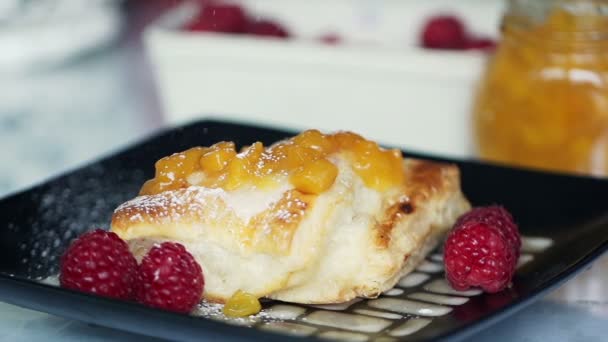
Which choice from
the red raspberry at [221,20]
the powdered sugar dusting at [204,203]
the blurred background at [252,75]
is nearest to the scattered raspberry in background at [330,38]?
the blurred background at [252,75]

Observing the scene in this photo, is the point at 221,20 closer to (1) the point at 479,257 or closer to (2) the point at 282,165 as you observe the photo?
(2) the point at 282,165

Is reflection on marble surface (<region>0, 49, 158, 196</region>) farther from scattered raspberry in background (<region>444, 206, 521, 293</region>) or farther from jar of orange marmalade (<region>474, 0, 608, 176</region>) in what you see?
scattered raspberry in background (<region>444, 206, 521, 293</region>)

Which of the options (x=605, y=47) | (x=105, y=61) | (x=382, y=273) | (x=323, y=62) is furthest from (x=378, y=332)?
(x=105, y=61)

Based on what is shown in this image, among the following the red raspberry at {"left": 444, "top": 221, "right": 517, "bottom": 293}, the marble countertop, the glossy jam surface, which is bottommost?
the marble countertop

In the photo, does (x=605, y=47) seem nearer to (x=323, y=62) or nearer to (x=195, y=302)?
(x=323, y=62)

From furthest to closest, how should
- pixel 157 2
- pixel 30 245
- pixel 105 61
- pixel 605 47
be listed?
pixel 157 2 < pixel 105 61 < pixel 605 47 < pixel 30 245

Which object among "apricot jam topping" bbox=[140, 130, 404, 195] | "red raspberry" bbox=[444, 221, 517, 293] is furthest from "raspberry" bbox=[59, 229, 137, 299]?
"red raspberry" bbox=[444, 221, 517, 293]

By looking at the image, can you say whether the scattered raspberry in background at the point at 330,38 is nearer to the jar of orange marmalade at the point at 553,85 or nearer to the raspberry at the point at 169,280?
the jar of orange marmalade at the point at 553,85
